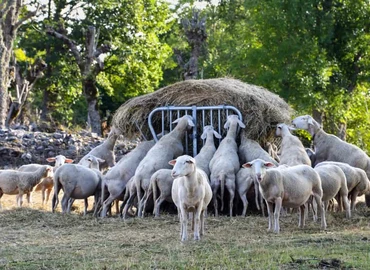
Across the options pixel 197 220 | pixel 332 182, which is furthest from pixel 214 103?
pixel 197 220

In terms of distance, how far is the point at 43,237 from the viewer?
1345 cm

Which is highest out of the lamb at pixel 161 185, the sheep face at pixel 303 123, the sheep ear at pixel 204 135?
the sheep face at pixel 303 123

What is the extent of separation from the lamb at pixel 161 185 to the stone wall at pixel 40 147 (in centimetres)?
983

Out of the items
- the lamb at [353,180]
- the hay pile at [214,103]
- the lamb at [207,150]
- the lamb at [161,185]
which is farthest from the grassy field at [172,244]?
the hay pile at [214,103]

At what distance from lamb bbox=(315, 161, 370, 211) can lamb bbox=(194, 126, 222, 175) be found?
2349mm

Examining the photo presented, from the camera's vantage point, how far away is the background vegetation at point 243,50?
3397 cm

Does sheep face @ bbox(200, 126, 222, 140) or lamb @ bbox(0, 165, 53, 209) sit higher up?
sheep face @ bbox(200, 126, 222, 140)

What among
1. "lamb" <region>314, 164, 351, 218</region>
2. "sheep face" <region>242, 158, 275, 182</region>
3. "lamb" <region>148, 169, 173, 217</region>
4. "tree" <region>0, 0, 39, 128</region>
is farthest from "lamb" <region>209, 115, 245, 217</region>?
"tree" <region>0, 0, 39, 128</region>

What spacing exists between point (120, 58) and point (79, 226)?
31.1 meters

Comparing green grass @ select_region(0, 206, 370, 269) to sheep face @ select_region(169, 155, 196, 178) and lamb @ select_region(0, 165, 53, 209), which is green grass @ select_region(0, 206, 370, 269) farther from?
lamb @ select_region(0, 165, 53, 209)

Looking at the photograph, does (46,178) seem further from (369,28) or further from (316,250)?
(369,28)

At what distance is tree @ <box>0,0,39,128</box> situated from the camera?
120 ft

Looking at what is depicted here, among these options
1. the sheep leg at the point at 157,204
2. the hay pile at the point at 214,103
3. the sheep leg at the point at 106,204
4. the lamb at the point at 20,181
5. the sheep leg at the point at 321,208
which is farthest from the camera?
the hay pile at the point at 214,103

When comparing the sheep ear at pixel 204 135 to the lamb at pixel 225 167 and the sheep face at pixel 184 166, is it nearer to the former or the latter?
the lamb at pixel 225 167
